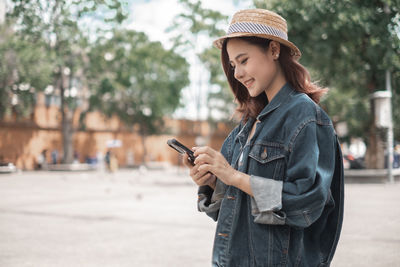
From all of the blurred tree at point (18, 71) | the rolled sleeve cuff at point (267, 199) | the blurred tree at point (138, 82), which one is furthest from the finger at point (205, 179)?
the blurred tree at point (138, 82)

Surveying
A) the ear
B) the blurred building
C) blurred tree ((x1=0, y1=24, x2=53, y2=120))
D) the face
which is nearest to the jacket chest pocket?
the face

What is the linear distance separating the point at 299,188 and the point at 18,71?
30.0 meters

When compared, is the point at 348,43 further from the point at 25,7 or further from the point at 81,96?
the point at 81,96

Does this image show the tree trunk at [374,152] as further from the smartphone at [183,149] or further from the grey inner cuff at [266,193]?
the grey inner cuff at [266,193]

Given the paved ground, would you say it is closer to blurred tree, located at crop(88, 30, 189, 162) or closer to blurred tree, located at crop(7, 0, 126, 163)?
blurred tree, located at crop(7, 0, 126, 163)

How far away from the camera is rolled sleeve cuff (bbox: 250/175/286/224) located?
5.12 feet

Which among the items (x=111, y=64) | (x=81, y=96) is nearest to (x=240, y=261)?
(x=111, y=64)

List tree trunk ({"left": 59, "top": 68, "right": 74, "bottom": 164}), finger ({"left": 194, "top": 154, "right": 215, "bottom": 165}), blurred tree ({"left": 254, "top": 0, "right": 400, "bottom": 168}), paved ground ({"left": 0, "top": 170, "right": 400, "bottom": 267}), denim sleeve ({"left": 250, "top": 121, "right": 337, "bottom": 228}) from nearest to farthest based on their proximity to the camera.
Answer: denim sleeve ({"left": 250, "top": 121, "right": 337, "bottom": 228}) < finger ({"left": 194, "top": 154, "right": 215, "bottom": 165}) < paved ground ({"left": 0, "top": 170, "right": 400, "bottom": 267}) < blurred tree ({"left": 254, "top": 0, "right": 400, "bottom": 168}) < tree trunk ({"left": 59, "top": 68, "right": 74, "bottom": 164})

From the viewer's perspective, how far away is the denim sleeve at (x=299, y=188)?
1543mm

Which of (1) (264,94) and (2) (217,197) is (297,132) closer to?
(1) (264,94)

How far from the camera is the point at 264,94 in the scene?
196cm

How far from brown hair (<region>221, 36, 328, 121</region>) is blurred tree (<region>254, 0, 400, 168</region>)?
4.76 metres

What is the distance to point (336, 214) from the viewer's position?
1.77 meters

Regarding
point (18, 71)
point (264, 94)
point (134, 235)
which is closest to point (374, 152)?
→ point (134, 235)
